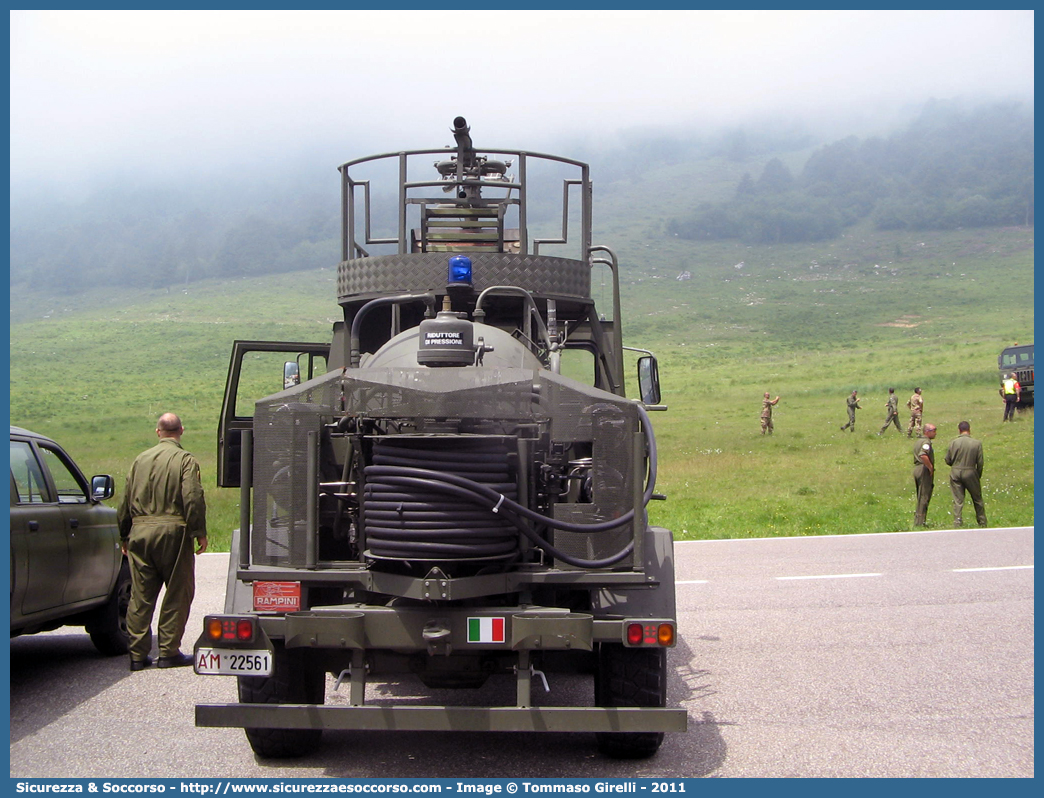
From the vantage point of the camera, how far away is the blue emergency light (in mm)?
7266

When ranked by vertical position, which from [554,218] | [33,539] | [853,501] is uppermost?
[554,218]

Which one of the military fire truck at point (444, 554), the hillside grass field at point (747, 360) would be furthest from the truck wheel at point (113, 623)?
the hillside grass field at point (747, 360)

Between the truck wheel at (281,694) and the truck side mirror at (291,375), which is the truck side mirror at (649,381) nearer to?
the truck side mirror at (291,375)

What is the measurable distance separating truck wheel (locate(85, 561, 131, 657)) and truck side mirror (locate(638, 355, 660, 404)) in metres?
4.32

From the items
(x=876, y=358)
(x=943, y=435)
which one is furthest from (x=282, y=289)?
(x=943, y=435)

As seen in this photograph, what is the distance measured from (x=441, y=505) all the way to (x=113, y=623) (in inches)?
193

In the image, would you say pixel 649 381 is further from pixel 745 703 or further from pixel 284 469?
pixel 284 469

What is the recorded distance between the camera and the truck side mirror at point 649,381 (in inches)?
323

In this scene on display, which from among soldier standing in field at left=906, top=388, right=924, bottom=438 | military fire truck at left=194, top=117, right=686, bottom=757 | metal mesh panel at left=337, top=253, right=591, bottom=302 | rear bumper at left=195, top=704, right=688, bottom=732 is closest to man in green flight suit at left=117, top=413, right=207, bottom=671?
metal mesh panel at left=337, top=253, right=591, bottom=302

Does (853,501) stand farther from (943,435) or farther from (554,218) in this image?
(554,218)

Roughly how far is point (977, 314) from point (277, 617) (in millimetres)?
118122

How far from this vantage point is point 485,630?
17.9 feet

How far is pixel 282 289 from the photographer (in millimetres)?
139250

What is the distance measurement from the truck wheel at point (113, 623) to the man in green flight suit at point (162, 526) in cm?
70
